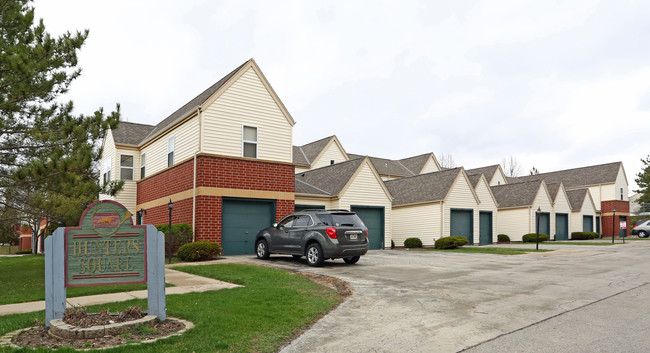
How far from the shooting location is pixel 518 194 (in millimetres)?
40219

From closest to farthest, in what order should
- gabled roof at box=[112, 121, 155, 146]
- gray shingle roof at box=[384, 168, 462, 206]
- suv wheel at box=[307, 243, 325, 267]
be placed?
suv wheel at box=[307, 243, 325, 267]
gabled roof at box=[112, 121, 155, 146]
gray shingle roof at box=[384, 168, 462, 206]

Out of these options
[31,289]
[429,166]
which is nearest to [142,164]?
[31,289]

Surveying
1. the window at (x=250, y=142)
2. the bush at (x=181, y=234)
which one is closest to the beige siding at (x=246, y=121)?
the window at (x=250, y=142)

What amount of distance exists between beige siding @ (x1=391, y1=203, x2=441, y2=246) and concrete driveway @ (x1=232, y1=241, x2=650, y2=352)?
16734mm

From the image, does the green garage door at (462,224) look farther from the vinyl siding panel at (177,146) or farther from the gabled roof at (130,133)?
the gabled roof at (130,133)

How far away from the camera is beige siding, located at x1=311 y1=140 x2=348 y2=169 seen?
39438 millimetres

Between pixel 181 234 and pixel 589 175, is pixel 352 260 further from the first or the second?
pixel 589 175

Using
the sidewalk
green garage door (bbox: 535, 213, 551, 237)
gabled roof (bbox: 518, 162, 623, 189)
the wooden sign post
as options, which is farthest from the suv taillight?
gabled roof (bbox: 518, 162, 623, 189)

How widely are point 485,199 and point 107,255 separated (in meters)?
31.3

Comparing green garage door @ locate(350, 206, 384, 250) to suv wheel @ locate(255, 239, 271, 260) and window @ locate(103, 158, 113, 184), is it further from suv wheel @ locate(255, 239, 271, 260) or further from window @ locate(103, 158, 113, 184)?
window @ locate(103, 158, 113, 184)

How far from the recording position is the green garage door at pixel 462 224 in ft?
104

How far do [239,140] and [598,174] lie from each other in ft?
151

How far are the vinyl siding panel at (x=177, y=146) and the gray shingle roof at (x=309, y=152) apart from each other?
14411 millimetres

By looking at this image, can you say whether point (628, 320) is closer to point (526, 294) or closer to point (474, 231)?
point (526, 294)
